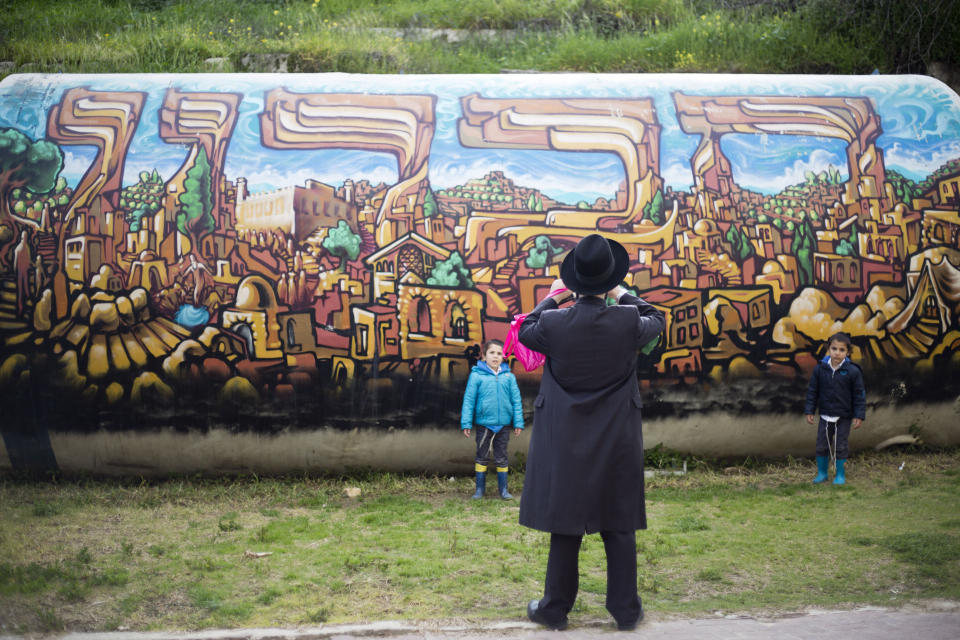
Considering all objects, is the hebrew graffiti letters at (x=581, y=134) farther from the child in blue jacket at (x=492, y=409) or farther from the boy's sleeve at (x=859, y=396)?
the boy's sleeve at (x=859, y=396)

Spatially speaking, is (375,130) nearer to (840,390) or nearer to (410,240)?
(410,240)

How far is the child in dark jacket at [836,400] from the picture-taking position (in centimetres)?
744

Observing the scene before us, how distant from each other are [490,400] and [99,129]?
415 centimetres

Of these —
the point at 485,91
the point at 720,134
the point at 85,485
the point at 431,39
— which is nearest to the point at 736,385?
the point at 720,134

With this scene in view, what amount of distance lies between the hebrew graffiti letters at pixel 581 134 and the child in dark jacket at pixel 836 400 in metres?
2.03

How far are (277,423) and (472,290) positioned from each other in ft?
6.51

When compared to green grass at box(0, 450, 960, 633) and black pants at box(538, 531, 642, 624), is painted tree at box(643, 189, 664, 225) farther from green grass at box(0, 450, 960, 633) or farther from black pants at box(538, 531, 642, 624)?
black pants at box(538, 531, 642, 624)

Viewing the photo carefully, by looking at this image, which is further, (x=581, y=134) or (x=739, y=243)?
(x=581, y=134)

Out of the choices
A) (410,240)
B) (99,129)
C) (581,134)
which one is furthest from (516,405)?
(99,129)

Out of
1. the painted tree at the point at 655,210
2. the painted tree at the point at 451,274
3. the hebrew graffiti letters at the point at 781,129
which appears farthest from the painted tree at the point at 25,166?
the hebrew graffiti letters at the point at 781,129

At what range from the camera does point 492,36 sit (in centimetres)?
1568

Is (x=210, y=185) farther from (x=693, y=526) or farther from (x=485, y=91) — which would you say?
(x=693, y=526)

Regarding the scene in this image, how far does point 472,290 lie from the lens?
7441 millimetres

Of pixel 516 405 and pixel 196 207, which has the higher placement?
pixel 196 207
